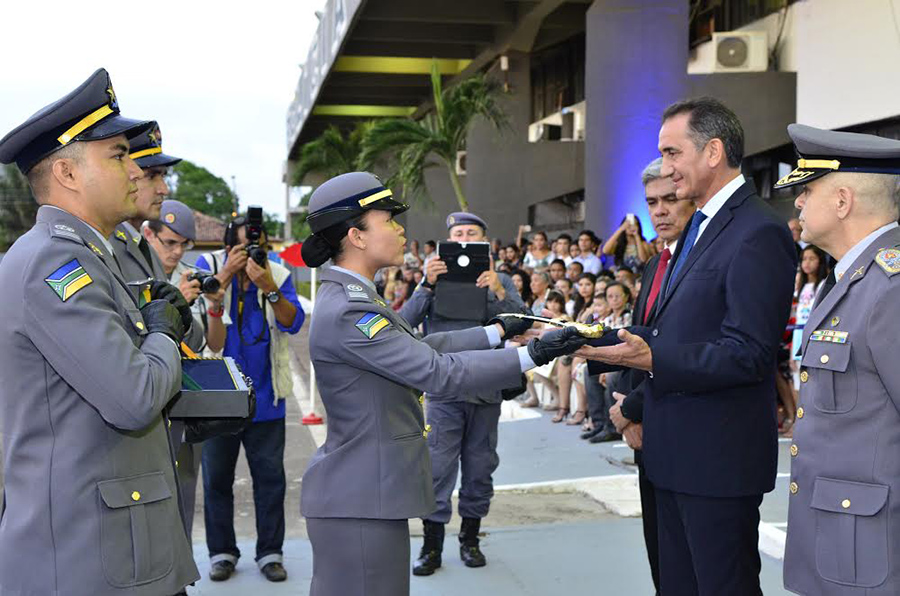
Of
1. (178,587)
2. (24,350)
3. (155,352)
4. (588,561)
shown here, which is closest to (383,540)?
(178,587)

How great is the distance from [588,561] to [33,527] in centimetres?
371

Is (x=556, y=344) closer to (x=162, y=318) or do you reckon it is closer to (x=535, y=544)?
(x=162, y=318)

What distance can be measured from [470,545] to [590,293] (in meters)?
5.41

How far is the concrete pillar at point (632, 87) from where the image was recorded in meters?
13.4

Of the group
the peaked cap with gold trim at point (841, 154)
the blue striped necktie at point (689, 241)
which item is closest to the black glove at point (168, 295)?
the blue striped necktie at point (689, 241)

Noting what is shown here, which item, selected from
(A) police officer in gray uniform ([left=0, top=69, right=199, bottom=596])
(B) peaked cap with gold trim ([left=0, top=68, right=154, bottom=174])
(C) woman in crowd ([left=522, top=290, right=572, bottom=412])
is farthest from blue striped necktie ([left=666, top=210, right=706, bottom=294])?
(C) woman in crowd ([left=522, top=290, right=572, bottom=412])

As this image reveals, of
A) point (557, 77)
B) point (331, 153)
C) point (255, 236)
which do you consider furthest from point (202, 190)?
point (255, 236)

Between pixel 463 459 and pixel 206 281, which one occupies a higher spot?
pixel 206 281

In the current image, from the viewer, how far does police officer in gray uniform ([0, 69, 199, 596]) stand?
7.47 ft

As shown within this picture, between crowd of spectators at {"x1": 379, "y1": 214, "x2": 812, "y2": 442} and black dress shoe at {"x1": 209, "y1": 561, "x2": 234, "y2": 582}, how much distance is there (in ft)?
8.74

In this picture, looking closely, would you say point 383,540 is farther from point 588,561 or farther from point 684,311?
point 588,561

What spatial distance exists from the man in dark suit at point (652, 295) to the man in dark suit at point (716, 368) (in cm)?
34

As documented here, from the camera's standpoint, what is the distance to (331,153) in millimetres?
31984

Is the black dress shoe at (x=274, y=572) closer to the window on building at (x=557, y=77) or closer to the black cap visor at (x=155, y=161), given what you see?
the black cap visor at (x=155, y=161)
